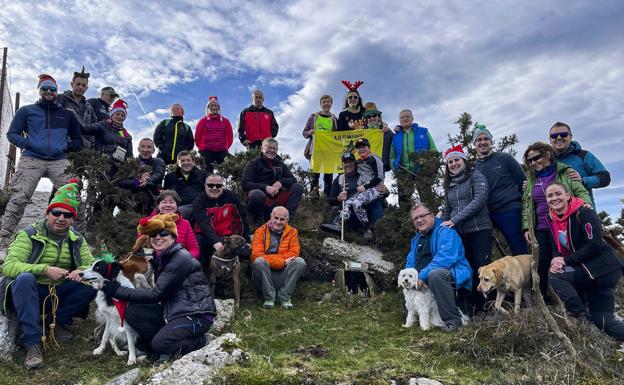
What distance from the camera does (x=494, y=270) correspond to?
6.77 meters

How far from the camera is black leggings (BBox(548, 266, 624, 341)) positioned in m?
5.75

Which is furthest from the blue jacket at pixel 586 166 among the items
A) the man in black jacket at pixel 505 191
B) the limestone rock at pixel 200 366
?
the limestone rock at pixel 200 366

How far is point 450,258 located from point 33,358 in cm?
586

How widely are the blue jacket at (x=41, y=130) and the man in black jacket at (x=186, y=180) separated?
216 centimetres

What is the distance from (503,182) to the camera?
7.53 meters

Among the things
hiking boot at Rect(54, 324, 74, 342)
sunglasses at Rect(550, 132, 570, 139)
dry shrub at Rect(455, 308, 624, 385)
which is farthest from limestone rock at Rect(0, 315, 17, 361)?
sunglasses at Rect(550, 132, 570, 139)

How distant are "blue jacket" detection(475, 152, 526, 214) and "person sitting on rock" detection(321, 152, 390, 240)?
3.32m

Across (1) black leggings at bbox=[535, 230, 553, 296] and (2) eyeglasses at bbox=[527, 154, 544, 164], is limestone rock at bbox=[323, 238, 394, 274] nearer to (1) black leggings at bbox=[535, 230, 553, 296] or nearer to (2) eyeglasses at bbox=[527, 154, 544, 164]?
(1) black leggings at bbox=[535, 230, 553, 296]

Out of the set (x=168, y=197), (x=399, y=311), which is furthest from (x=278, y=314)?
(x=168, y=197)

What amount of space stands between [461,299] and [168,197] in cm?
519

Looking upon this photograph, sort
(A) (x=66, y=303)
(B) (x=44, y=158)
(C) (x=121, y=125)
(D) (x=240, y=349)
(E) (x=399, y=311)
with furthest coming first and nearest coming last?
(C) (x=121, y=125) → (B) (x=44, y=158) → (E) (x=399, y=311) → (A) (x=66, y=303) → (D) (x=240, y=349)


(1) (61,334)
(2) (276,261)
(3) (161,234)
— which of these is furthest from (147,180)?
(3) (161,234)

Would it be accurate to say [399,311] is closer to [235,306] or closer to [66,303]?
[235,306]

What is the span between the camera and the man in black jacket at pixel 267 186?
977cm
